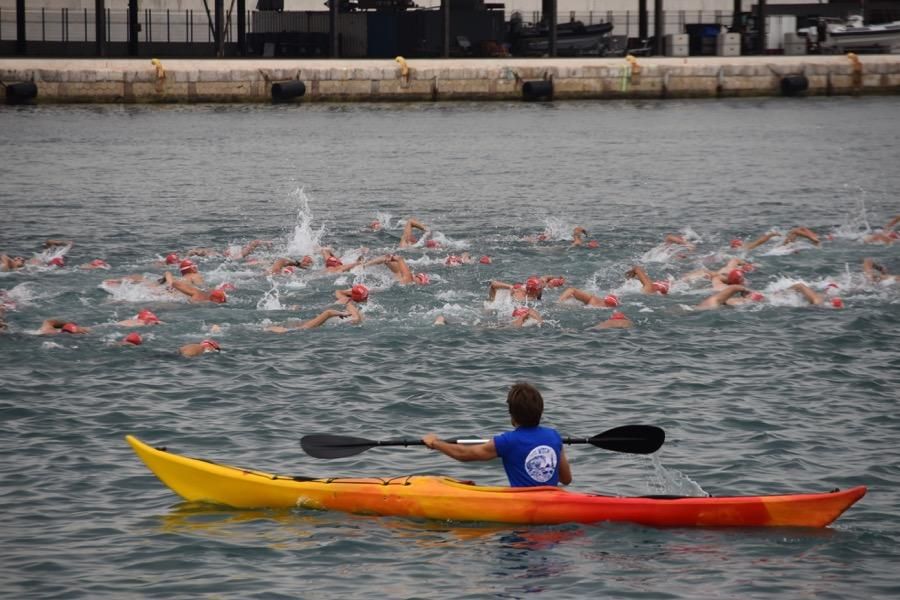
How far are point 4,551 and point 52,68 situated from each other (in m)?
45.3

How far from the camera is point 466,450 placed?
12461mm

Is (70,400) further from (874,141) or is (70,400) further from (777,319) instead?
(874,141)

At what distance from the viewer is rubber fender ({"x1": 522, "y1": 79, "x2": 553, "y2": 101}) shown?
196 feet

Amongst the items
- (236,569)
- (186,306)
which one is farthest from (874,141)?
(236,569)

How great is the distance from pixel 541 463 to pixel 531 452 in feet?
0.49

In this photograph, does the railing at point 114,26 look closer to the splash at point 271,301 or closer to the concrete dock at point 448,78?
the concrete dock at point 448,78

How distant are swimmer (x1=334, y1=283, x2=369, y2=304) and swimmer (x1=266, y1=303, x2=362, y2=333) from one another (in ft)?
1.01

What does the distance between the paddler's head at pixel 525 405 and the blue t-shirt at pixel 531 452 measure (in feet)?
0.34

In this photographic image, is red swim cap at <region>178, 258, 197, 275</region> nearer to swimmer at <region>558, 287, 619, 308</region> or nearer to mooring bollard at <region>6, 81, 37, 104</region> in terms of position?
swimmer at <region>558, 287, 619, 308</region>

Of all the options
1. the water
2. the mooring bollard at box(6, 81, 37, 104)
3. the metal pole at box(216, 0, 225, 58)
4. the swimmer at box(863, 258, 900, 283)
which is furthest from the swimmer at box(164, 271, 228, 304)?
the metal pole at box(216, 0, 225, 58)

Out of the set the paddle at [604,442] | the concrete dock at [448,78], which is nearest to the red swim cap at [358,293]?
the paddle at [604,442]

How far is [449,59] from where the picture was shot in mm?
61250

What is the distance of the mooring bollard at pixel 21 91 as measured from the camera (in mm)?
53188

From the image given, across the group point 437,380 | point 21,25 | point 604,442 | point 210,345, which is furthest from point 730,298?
point 21,25
